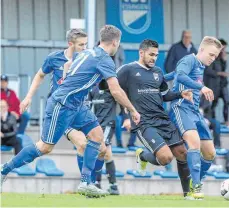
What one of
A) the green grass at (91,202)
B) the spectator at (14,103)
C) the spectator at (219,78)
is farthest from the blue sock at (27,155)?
the spectator at (219,78)

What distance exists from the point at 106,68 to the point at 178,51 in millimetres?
8827

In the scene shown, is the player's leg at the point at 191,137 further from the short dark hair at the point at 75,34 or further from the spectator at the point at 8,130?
the spectator at the point at 8,130

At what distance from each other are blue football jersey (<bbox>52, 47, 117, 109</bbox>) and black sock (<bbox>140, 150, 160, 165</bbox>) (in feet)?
5.42

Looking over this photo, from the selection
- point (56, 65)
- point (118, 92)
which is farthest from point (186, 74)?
point (56, 65)

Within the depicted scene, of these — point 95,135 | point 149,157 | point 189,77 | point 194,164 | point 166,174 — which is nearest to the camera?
point 95,135

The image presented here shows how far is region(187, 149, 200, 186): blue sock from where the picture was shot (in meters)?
15.0

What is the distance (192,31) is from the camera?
25.3 metres

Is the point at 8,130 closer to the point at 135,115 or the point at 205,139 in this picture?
the point at 205,139

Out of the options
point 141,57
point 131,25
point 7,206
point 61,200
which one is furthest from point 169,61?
point 7,206

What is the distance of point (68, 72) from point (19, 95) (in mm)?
8760

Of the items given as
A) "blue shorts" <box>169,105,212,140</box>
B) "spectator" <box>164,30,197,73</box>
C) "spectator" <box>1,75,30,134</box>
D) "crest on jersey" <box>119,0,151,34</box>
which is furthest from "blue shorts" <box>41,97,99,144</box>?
"crest on jersey" <box>119,0,151,34</box>

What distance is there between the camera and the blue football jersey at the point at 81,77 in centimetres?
1423

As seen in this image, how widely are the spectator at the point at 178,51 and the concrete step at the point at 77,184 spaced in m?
2.59

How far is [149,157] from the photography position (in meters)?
15.8
